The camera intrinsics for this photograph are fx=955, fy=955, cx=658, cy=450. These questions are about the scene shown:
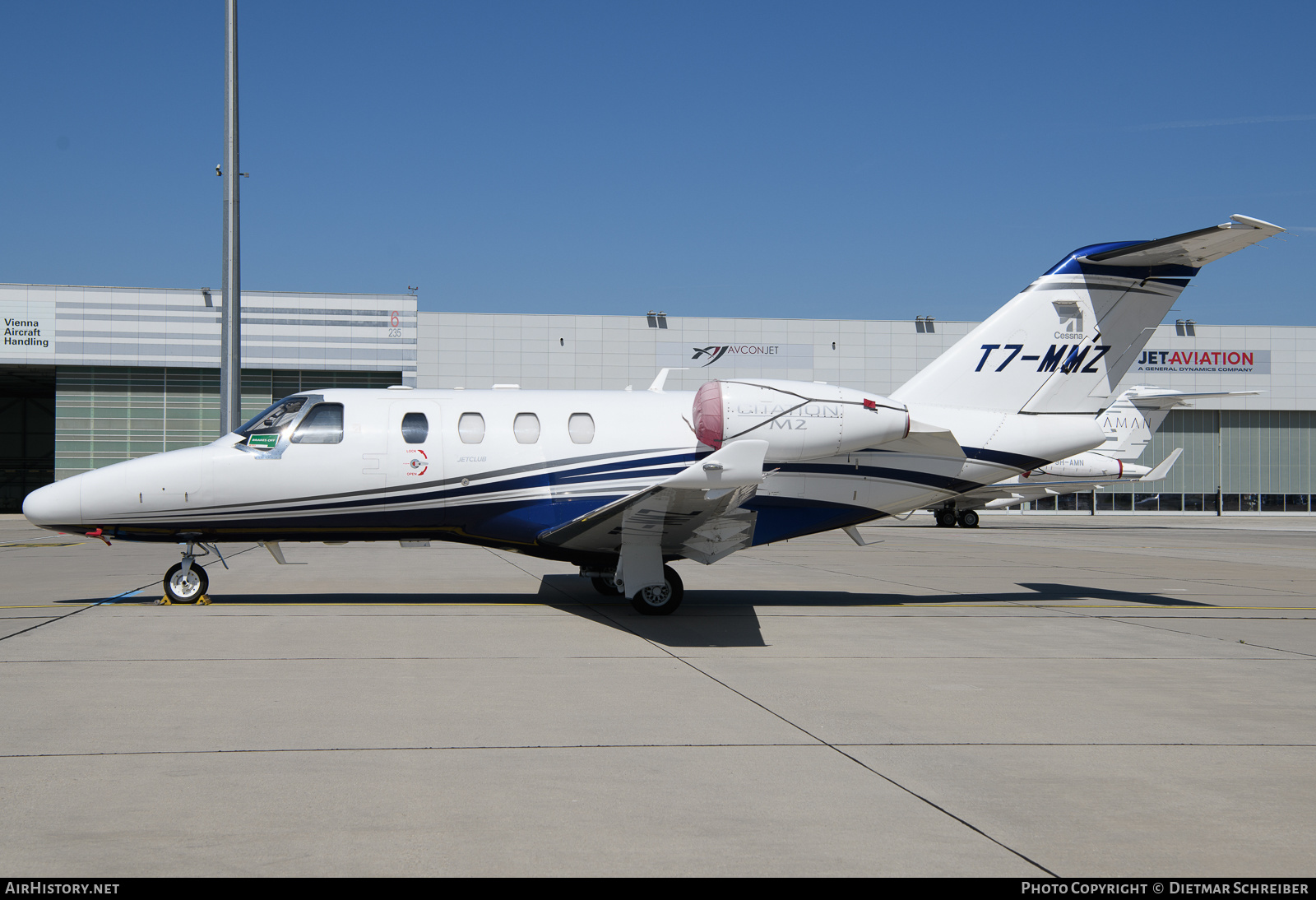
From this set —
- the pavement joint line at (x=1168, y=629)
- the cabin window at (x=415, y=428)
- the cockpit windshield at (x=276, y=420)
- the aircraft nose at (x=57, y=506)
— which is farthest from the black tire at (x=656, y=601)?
the aircraft nose at (x=57, y=506)

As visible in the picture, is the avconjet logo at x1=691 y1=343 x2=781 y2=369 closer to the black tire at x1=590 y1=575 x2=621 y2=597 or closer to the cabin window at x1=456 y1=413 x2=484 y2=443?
the black tire at x1=590 y1=575 x2=621 y2=597

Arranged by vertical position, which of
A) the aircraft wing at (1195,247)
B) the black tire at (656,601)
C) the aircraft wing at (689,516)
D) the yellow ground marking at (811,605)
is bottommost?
the yellow ground marking at (811,605)

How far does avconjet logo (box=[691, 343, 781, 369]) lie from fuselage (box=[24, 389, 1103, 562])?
38.2 meters

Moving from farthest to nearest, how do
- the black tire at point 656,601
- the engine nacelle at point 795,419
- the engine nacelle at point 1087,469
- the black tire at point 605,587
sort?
the engine nacelle at point 1087,469 < the black tire at point 605,587 < the engine nacelle at point 795,419 < the black tire at point 656,601

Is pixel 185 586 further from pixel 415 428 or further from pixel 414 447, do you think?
pixel 415 428

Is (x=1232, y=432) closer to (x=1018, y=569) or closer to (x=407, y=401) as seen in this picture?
(x=1018, y=569)

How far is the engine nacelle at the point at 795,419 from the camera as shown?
11.8 meters

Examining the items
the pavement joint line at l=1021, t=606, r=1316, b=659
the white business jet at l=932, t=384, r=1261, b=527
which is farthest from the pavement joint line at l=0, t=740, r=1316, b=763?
the white business jet at l=932, t=384, r=1261, b=527

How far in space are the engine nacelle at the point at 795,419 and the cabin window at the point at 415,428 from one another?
3.50 metres

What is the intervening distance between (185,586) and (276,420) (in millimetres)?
2398

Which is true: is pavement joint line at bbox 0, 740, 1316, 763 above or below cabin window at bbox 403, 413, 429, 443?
below

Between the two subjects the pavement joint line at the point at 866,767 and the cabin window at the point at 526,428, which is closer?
the pavement joint line at the point at 866,767

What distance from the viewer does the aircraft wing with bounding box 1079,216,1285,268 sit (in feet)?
37.9

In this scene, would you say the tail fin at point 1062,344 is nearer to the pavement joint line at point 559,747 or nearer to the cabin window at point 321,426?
the cabin window at point 321,426
